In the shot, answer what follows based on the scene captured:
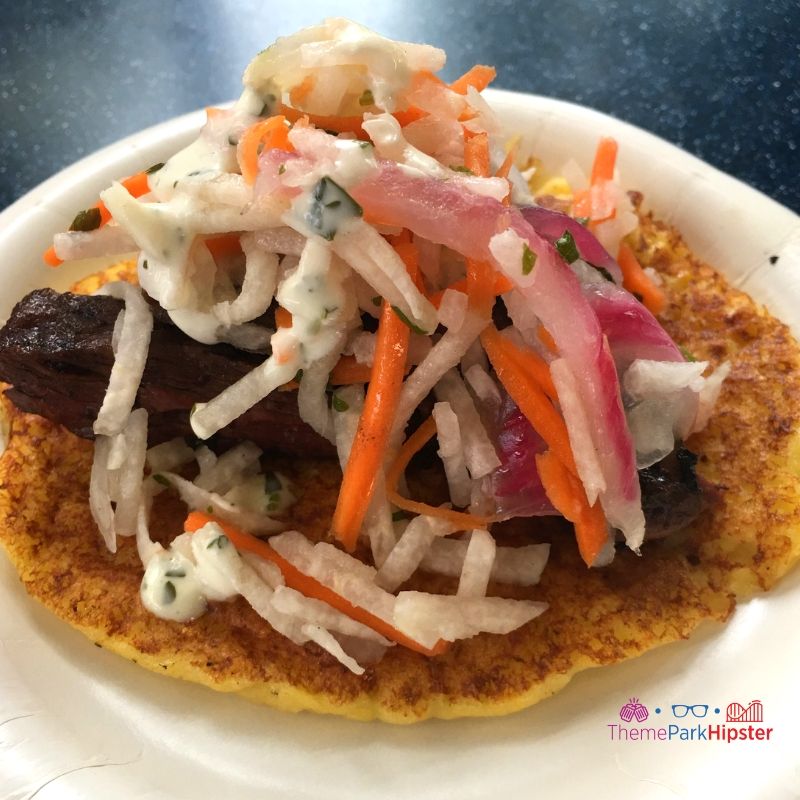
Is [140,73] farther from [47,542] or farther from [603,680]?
[603,680]


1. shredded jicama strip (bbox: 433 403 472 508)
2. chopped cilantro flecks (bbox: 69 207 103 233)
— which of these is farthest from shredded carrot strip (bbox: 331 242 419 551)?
chopped cilantro flecks (bbox: 69 207 103 233)

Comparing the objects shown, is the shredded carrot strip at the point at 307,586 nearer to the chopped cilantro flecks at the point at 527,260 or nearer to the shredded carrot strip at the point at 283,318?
the shredded carrot strip at the point at 283,318

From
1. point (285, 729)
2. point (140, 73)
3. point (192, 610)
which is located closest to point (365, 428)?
point (192, 610)

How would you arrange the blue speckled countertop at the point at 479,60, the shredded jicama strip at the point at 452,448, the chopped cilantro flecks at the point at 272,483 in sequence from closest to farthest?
the shredded jicama strip at the point at 452,448
the chopped cilantro flecks at the point at 272,483
the blue speckled countertop at the point at 479,60

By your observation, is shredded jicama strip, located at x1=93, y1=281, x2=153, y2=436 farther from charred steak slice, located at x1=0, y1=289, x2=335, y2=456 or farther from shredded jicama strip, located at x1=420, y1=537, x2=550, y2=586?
shredded jicama strip, located at x1=420, y1=537, x2=550, y2=586

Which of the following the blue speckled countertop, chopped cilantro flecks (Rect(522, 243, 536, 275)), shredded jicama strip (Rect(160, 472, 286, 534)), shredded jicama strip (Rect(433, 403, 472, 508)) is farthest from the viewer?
the blue speckled countertop

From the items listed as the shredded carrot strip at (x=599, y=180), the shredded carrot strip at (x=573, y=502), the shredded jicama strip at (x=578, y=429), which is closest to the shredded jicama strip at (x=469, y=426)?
the shredded carrot strip at (x=573, y=502)
